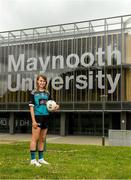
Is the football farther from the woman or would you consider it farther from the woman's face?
the woman's face

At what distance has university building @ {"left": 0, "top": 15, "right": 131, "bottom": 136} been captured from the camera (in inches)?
1940

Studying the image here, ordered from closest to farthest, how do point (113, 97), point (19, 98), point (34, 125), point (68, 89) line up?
point (34, 125), point (113, 97), point (68, 89), point (19, 98)

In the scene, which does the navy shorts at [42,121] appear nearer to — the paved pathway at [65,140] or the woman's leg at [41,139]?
the woman's leg at [41,139]

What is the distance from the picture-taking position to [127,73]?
49.2 meters

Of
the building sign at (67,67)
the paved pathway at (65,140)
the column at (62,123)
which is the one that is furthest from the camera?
the column at (62,123)

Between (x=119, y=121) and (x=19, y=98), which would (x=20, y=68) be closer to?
(x=19, y=98)

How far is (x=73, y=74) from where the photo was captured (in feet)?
171

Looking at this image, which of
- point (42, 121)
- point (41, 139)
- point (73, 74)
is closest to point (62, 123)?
point (73, 74)

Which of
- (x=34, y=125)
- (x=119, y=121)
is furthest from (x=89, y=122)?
(x=34, y=125)

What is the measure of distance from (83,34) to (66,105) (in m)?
9.74

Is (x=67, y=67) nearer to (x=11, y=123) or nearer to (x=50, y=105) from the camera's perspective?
(x=11, y=123)

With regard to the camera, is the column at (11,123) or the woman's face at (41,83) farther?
the column at (11,123)

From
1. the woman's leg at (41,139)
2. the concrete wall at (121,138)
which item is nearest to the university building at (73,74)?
the concrete wall at (121,138)

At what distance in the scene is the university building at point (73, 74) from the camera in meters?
49.3
